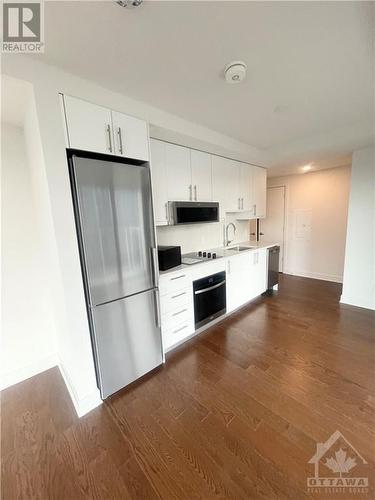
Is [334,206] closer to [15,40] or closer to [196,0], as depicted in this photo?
[196,0]

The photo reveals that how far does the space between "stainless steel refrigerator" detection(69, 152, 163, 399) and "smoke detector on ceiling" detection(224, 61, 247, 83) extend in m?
0.93

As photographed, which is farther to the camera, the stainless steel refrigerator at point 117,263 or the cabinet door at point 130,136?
the cabinet door at point 130,136

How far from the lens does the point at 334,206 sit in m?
4.29

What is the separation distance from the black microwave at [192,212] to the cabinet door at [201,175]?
4.9 inches

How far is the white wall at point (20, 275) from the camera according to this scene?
190 cm

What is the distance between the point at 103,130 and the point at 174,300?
1.72m

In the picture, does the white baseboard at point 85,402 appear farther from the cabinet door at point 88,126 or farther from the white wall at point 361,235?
the white wall at point 361,235

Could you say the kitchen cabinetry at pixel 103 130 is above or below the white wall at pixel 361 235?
above

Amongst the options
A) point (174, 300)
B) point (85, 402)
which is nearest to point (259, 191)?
point (174, 300)

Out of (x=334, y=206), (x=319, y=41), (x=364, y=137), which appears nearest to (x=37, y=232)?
(x=319, y=41)

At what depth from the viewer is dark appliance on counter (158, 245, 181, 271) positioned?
2223 millimetres

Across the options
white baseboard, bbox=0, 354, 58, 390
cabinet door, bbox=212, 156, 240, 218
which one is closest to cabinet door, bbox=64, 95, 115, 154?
cabinet door, bbox=212, 156, 240, 218
